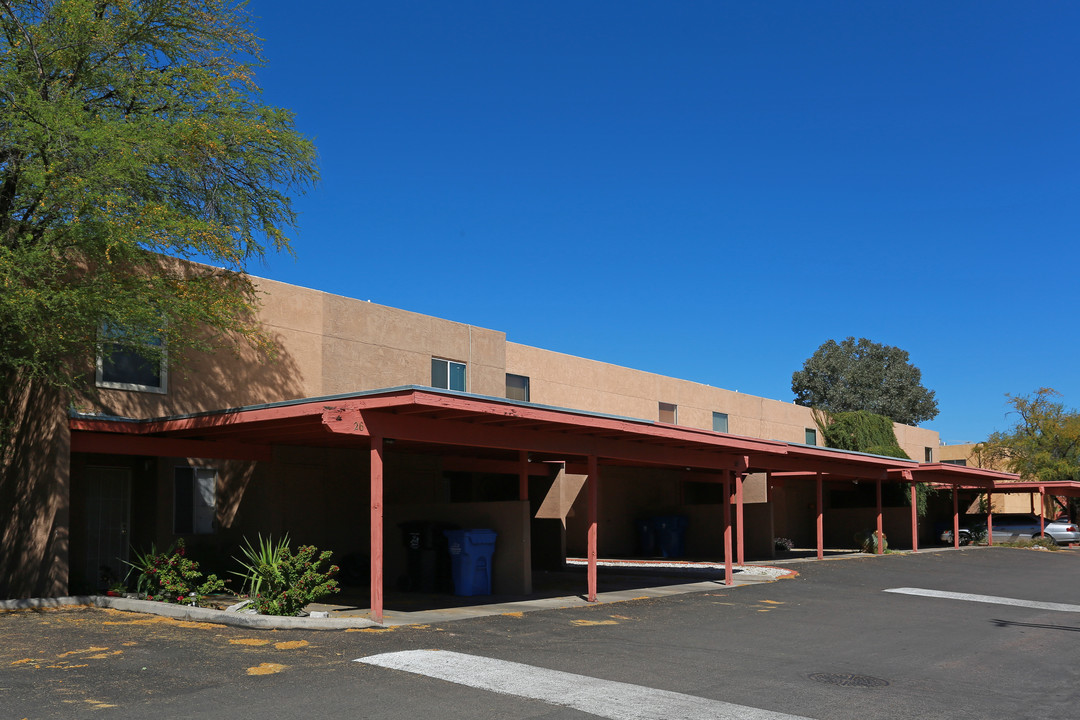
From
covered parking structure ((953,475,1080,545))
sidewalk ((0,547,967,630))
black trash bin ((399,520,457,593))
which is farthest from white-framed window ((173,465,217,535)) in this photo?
covered parking structure ((953,475,1080,545))

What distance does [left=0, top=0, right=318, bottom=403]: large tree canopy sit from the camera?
526 inches

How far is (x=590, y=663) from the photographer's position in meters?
10.1

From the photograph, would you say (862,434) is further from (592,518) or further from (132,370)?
(132,370)

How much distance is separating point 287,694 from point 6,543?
8.66 m

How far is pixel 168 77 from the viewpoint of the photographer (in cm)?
1578

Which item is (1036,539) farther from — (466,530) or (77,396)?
(77,396)

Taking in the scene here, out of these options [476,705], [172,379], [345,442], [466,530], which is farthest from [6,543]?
[476,705]

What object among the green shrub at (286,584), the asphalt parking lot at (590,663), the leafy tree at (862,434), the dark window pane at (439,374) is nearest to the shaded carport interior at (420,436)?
the green shrub at (286,584)

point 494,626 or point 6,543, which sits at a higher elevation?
point 6,543

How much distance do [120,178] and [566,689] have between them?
9.57m

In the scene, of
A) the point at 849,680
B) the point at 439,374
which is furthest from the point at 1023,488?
the point at 849,680

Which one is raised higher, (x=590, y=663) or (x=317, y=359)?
(x=317, y=359)

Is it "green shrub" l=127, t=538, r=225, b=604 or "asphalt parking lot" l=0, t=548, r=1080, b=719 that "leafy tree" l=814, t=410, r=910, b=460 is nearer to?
"asphalt parking lot" l=0, t=548, r=1080, b=719

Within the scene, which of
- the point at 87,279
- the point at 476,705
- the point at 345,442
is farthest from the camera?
the point at 345,442
